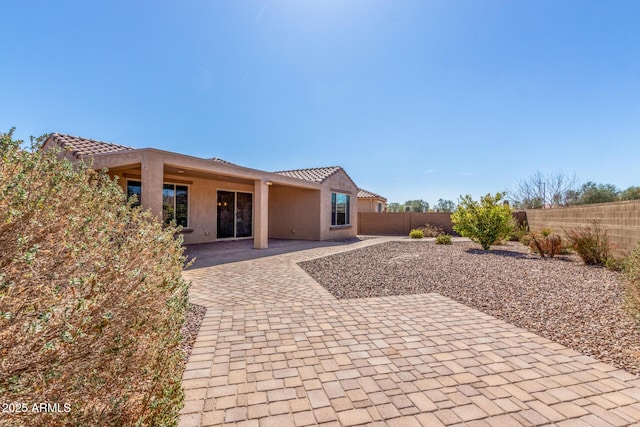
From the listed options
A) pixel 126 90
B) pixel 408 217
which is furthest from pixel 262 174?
pixel 408 217

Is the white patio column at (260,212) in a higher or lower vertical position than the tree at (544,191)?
lower

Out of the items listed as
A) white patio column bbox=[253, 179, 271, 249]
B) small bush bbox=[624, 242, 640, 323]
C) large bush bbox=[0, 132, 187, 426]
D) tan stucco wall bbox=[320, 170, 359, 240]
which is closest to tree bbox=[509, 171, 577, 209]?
tan stucco wall bbox=[320, 170, 359, 240]

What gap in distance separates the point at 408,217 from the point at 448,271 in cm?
1460

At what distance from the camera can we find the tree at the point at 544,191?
104ft

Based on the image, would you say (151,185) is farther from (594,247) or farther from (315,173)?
(594,247)

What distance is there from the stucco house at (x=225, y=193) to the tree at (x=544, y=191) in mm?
26835

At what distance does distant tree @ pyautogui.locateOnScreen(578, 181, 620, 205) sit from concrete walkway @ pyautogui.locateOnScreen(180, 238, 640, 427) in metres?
35.0

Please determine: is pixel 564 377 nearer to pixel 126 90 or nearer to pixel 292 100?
pixel 292 100

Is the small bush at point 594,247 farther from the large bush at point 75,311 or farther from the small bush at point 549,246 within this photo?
the large bush at point 75,311

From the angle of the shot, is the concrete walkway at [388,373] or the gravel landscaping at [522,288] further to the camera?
the gravel landscaping at [522,288]

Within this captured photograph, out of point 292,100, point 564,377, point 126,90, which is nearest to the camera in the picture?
point 564,377

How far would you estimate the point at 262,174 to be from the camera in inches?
470

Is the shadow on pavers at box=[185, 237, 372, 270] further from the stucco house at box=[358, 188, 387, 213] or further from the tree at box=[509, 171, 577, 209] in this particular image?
the tree at box=[509, 171, 577, 209]

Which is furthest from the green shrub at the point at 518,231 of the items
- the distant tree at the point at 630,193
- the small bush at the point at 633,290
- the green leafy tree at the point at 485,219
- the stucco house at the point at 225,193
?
the distant tree at the point at 630,193
